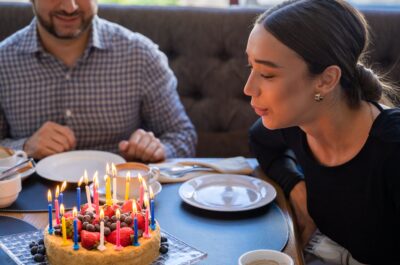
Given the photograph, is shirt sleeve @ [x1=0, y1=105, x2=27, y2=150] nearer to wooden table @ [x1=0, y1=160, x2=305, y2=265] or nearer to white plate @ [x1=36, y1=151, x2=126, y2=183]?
white plate @ [x1=36, y1=151, x2=126, y2=183]

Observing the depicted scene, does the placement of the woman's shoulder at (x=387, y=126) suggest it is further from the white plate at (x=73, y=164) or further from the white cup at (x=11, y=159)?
the white cup at (x=11, y=159)

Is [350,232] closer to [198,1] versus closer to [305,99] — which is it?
[305,99]

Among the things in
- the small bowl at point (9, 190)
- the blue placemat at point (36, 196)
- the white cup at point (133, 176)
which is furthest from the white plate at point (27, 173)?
Result: the white cup at point (133, 176)

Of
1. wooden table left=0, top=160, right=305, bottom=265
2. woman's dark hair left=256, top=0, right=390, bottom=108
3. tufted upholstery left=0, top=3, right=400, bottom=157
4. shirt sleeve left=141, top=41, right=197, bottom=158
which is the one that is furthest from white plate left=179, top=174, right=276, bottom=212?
tufted upholstery left=0, top=3, right=400, bottom=157

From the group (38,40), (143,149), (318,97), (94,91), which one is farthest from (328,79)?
(38,40)

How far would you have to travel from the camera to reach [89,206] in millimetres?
1186

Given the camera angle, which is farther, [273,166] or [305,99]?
[273,166]

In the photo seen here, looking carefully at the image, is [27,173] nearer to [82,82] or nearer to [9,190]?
[9,190]

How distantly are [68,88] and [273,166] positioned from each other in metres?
0.86

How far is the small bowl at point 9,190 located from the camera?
134 centimetres

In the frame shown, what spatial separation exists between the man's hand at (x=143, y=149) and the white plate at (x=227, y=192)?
22cm

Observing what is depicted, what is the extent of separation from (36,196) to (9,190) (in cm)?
10

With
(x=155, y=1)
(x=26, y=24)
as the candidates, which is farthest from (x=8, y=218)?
(x=155, y=1)

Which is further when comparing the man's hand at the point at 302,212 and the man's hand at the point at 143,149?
the man's hand at the point at 143,149
